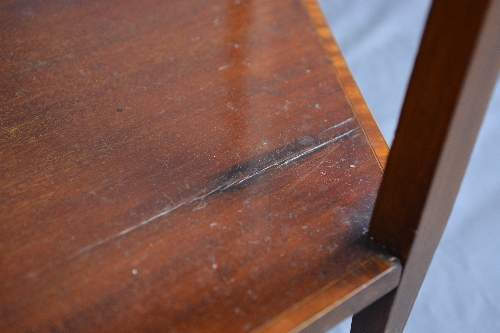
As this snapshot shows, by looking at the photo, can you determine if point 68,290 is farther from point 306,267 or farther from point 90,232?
point 306,267

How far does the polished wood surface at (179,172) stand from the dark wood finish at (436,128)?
0.03 metres

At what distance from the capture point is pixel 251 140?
1.54ft

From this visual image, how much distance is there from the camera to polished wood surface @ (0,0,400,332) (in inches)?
14.4

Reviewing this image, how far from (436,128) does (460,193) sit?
2.16 feet

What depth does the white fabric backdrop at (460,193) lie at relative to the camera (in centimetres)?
80

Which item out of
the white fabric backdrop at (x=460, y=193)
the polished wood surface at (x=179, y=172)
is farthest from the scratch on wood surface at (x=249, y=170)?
the white fabric backdrop at (x=460, y=193)

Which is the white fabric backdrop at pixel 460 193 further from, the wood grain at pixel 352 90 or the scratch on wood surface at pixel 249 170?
the scratch on wood surface at pixel 249 170

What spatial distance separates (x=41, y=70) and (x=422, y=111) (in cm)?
35

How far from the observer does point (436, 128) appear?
304 millimetres

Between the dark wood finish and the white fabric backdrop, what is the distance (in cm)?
44

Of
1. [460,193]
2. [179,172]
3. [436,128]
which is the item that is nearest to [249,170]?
[179,172]

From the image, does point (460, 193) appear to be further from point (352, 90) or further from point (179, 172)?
point (179, 172)

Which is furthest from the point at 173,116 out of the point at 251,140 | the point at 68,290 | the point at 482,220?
the point at 482,220

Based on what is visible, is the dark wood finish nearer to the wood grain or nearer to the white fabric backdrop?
the wood grain
